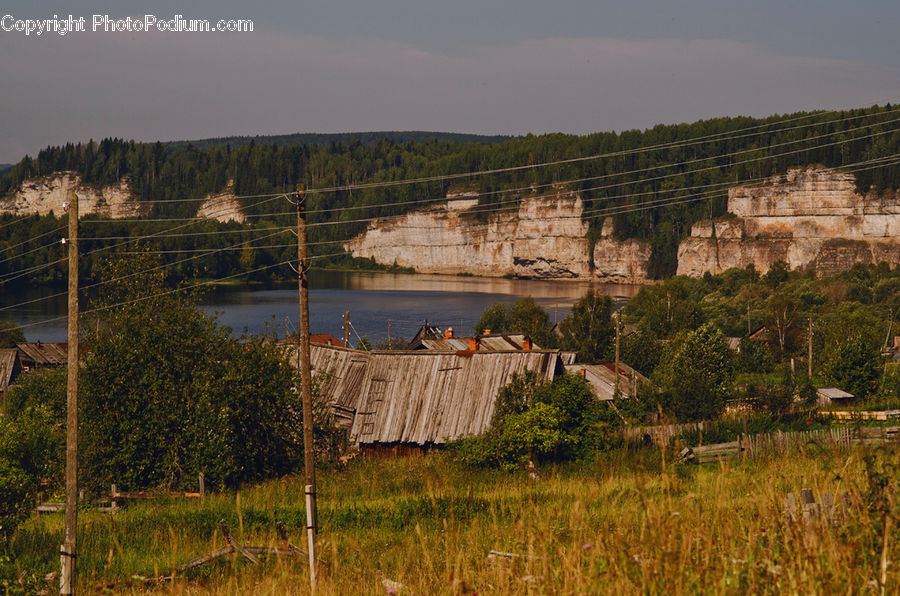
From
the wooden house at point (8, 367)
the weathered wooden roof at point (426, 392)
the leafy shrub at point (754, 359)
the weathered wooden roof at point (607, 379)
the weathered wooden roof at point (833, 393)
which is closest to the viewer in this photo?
the weathered wooden roof at point (426, 392)

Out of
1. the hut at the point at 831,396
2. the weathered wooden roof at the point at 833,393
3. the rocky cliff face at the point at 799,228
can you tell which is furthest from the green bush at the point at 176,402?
the rocky cliff face at the point at 799,228

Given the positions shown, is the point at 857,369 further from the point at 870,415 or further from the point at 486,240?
the point at 486,240

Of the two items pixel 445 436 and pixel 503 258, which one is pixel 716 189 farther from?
pixel 445 436

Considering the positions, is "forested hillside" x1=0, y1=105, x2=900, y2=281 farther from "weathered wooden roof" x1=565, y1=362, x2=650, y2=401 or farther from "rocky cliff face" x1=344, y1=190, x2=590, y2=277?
"weathered wooden roof" x1=565, y1=362, x2=650, y2=401

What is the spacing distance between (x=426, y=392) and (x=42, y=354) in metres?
30.4

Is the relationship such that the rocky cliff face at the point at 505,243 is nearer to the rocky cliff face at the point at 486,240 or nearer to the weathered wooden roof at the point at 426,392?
the rocky cliff face at the point at 486,240

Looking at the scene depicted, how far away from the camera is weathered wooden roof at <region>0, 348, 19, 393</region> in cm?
4139

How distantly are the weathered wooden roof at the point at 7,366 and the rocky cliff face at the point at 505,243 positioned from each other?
412 feet

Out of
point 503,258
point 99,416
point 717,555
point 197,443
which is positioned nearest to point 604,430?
point 197,443

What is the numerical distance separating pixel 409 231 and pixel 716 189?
61.1 meters

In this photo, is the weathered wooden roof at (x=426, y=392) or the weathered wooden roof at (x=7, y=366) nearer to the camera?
the weathered wooden roof at (x=426, y=392)

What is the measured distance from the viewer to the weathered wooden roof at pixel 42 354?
44188 mm

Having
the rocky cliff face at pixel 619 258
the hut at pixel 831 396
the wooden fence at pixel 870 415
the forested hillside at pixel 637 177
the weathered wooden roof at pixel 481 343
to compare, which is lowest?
the hut at pixel 831 396

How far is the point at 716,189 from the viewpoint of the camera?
151875 millimetres
